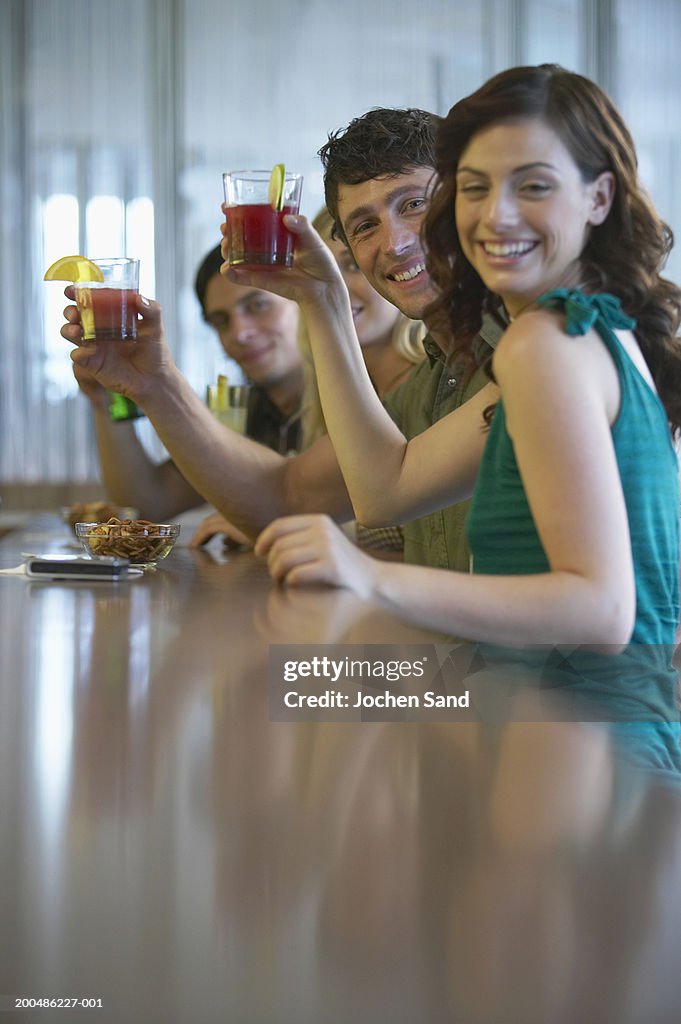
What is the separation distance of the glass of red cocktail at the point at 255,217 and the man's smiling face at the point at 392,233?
33mm

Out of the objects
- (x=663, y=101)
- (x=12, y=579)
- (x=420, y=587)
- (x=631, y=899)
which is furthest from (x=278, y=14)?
(x=631, y=899)

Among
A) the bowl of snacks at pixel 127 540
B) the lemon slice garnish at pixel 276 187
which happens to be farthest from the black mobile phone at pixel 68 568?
the lemon slice garnish at pixel 276 187

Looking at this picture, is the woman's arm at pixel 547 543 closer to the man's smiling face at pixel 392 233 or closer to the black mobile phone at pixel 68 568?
the man's smiling face at pixel 392 233

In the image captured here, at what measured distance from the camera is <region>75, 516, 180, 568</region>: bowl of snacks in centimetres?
82

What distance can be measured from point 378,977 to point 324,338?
47cm

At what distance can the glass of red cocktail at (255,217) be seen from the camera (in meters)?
0.64

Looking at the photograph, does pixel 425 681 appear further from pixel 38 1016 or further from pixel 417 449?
pixel 417 449

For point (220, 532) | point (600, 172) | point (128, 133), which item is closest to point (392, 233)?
point (600, 172)

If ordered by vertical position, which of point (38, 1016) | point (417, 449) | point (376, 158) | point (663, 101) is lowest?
point (38, 1016)

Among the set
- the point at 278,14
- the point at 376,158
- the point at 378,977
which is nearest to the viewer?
the point at 378,977

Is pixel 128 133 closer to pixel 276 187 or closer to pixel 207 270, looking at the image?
pixel 207 270

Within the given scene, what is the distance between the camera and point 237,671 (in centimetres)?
44

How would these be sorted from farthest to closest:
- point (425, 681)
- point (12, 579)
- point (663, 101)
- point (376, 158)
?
point (663, 101), point (12, 579), point (376, 158), point (425, 681)

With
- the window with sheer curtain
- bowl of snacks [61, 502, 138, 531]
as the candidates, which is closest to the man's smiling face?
bowl of snacks [61, 502, 138, 531]
